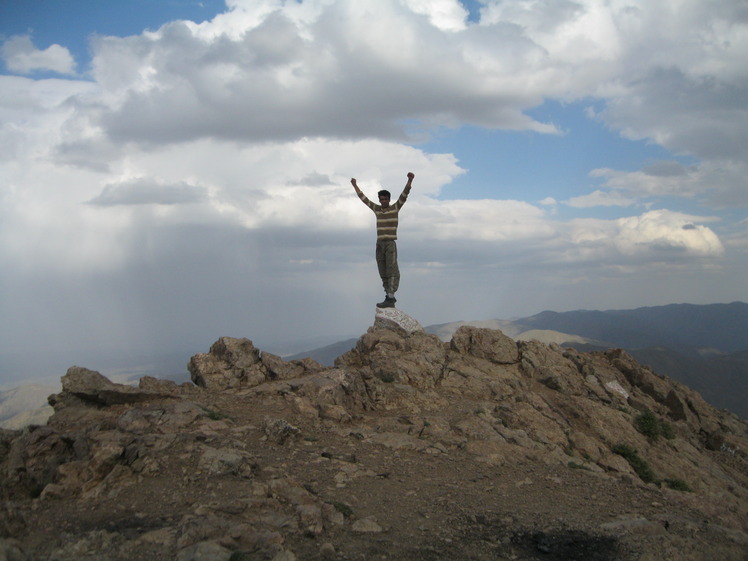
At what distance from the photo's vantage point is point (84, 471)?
7957mm

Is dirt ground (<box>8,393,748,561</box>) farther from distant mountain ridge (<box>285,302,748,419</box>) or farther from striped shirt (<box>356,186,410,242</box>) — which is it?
distant mountain ridge (<box>285,302,748,419</box>)

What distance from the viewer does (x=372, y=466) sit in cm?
1020

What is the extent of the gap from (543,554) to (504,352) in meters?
12.1

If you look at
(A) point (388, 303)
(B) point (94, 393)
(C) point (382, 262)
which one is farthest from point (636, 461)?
Result: (B) point (94, 393)

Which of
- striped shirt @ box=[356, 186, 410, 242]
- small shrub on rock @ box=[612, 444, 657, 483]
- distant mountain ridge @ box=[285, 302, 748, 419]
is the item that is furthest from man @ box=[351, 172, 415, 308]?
small shrub on rock @ box=[612, 444, 657, 483]

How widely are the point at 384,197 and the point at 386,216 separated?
29.1 inches

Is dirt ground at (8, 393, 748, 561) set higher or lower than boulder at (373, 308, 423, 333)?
lower

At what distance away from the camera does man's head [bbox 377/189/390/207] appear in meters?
18.2

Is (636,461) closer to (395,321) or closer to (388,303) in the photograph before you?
(395,321)

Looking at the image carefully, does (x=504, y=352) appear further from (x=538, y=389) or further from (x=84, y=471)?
(x=84, y=471)

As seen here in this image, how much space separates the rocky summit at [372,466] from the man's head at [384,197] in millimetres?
4951

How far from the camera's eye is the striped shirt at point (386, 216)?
60.4 ft

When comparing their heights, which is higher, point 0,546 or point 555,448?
point 0,546

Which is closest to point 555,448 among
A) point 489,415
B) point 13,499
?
point 489,415
